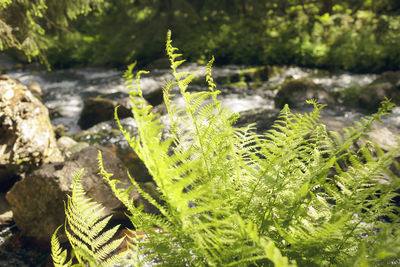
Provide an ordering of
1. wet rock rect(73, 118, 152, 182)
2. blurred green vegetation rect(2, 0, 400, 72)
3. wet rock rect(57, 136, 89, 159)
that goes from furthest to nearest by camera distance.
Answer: blurred green vegetation rect(2, 0, 400, 72), wet rock rect(57, 136, 89, 159), wet rock rect(73, 118, 152, 182)

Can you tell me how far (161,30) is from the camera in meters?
12.5

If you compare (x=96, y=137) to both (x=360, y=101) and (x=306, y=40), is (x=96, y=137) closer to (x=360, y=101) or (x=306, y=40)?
(x=360, y=101)

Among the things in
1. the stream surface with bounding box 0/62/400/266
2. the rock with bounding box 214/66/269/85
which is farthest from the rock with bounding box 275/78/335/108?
the rock with bounding box 214/66/269/85

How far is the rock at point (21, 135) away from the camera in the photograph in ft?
13.5

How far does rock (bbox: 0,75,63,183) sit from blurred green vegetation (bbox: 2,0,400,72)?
18.3ft

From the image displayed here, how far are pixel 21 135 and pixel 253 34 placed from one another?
9.92 meters

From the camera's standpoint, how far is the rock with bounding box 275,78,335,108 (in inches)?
265

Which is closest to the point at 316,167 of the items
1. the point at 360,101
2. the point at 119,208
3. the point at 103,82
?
the point at 119,208

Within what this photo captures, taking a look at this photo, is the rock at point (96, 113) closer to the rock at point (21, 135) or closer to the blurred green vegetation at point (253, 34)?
the rock at point (21, 135)

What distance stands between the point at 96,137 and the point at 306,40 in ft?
28.1

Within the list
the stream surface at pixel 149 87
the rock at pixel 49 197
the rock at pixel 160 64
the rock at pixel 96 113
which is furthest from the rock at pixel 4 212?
the rock at pixel 160 64

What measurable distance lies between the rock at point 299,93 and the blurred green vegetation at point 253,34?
3.24m

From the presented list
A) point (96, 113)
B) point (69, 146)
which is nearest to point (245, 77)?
point (96, 113)

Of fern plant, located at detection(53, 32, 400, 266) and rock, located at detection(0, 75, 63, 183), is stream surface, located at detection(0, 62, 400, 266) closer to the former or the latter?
rock, located at detection(0, 75, 63, 183)
